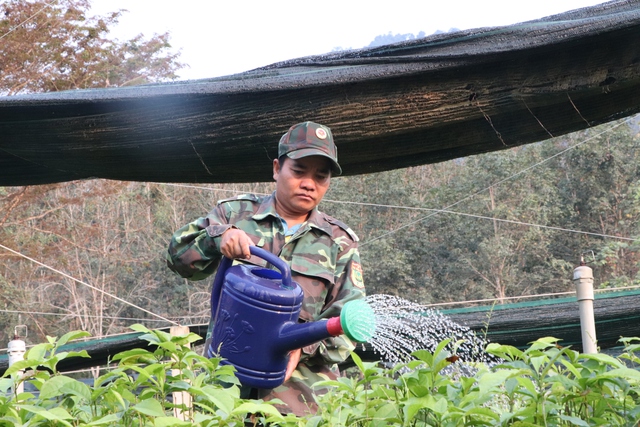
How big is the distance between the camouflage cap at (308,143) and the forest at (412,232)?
13006mm

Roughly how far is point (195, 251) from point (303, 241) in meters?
0.27

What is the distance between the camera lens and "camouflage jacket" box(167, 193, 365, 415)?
1901 mm

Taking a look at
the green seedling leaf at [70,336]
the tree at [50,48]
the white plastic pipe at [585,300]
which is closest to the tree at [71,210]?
the tree at [50,48]

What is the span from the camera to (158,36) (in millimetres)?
16812

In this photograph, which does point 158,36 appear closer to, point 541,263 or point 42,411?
point 541,263

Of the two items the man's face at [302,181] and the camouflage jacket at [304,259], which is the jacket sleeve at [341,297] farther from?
the man's face at [302,181]

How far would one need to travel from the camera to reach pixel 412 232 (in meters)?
16.5

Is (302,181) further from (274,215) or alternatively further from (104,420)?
(104,420)

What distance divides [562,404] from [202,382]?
0.47 m

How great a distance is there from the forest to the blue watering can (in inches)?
524

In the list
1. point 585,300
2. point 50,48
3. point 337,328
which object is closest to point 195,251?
point 337,328

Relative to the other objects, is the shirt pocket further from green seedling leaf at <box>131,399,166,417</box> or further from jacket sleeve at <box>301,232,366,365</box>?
green seedling leaf at <box>131,399,166,417</box>

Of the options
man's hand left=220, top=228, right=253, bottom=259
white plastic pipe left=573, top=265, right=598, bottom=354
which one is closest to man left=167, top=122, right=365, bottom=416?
man's hand left=220, top=228, right=253, bottom=259

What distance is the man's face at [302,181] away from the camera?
79.0 inches
